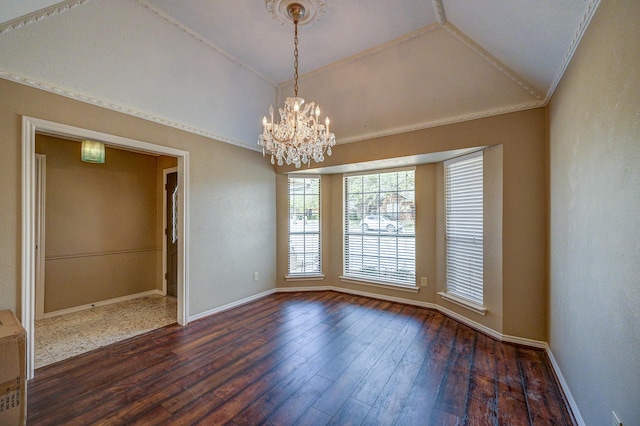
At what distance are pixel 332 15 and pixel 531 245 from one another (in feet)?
10.7

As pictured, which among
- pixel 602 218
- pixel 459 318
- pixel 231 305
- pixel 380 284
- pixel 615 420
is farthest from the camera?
pixel 380 284

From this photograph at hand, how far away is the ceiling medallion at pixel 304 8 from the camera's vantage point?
2484 millimetres

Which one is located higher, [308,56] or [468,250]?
[308,56]

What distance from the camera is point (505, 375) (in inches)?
91.2

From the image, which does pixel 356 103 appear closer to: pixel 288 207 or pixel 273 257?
pixel 288 207

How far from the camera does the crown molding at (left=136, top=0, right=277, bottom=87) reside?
2.58m

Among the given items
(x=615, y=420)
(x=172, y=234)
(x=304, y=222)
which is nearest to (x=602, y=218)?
(x=615, y=420)

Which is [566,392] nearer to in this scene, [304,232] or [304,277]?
[304,277]

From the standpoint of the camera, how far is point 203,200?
365 cm

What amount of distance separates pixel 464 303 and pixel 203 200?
3.83 m

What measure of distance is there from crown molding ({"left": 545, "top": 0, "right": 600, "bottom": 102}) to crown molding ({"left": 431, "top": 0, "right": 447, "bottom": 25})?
3.85 feet

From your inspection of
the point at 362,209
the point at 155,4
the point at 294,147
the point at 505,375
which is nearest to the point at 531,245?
the point at 505,375

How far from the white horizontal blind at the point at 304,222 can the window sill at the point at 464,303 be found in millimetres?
2248

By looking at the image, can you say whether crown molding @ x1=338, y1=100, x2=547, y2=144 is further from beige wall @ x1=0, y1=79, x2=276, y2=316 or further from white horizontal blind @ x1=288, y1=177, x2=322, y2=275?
beige wall @ x1=0, y1=79, x2=276, y2=316
